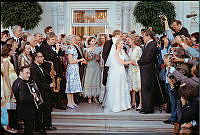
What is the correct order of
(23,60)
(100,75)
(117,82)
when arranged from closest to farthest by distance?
1. (23,60)
2. (117,82)
3. (100,75)

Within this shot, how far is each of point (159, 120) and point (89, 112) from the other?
1.31 m

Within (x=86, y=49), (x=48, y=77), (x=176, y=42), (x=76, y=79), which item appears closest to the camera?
(x=176, y=42)

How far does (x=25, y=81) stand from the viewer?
178 inches

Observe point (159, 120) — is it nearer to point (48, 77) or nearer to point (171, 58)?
point (171, 58)

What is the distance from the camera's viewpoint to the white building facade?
9.75m

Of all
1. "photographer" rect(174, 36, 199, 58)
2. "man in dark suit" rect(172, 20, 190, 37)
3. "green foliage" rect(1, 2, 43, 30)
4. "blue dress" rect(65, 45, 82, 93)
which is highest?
"green foliage" rect(1, 2, 43, 30)

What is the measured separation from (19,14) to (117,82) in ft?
10.3

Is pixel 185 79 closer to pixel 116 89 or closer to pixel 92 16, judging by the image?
pixel 116 89

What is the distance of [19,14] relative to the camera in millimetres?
7309

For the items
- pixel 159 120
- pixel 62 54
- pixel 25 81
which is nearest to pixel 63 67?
pixel 62 54

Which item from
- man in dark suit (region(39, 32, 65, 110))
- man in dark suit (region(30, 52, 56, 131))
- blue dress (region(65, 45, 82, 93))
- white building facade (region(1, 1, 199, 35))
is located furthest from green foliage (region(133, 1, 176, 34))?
man in dark suit (region(30, 52, 56, 131))

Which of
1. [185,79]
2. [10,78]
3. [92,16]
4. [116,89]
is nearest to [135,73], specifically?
[116,89]

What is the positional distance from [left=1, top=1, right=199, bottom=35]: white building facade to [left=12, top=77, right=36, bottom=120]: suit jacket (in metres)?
5.47

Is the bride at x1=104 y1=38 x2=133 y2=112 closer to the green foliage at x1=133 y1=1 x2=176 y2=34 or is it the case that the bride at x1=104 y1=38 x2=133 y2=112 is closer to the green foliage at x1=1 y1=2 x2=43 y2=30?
the green foliage at x1=133 y1=1 x2=176 y2=34
